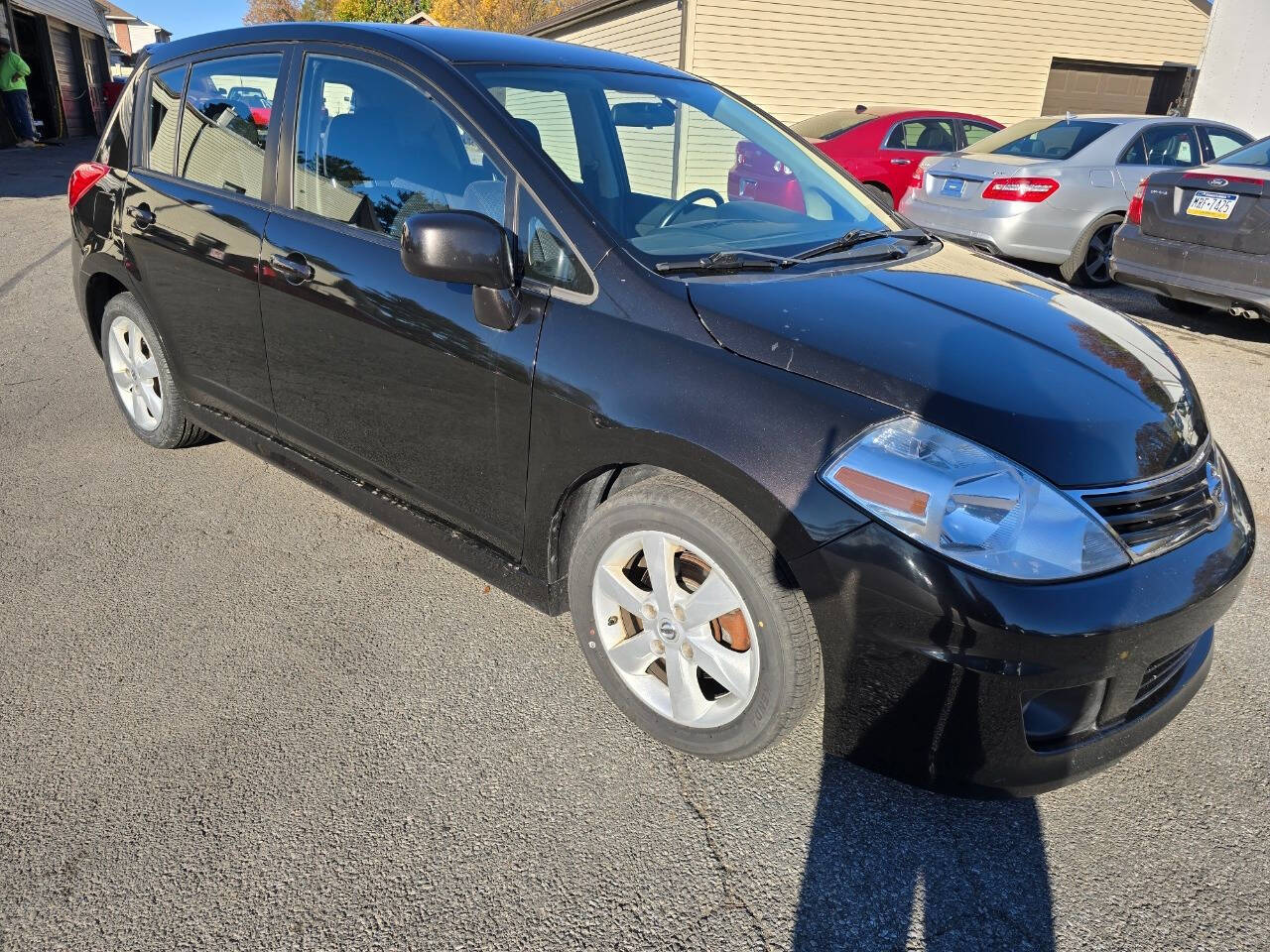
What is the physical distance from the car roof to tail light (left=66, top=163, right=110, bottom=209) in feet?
2.91

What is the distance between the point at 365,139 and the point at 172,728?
184 cm

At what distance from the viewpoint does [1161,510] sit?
2.05 metres

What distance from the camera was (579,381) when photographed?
2.29m

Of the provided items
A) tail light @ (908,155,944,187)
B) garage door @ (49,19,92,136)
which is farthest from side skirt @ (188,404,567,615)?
garage door @ (49,19,92,136)

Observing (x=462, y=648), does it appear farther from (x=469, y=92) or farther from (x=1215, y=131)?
(x=1215, y=131)

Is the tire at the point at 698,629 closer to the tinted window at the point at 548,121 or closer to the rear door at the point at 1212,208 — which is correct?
the tinted window at the point at 548,121

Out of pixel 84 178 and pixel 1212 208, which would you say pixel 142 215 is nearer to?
pixel 84 178

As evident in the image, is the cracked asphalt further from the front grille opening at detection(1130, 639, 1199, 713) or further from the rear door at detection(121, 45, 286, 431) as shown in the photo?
the rear door at detection(121, 45, 286, 431)

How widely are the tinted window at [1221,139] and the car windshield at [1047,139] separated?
116 centimetres

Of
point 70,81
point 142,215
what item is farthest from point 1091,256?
point 70,81

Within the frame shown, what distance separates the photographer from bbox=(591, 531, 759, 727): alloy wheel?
2188 millimetres

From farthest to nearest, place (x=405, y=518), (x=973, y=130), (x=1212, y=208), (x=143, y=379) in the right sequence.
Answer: (x=973, y=130) < (x=1212, y=208) < (x=143, y=379) < (x=405, y=518)

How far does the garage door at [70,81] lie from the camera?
88.0ft

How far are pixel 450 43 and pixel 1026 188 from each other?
6142 millimetres
